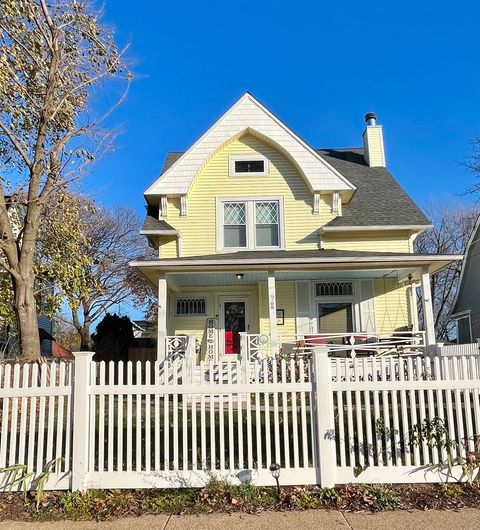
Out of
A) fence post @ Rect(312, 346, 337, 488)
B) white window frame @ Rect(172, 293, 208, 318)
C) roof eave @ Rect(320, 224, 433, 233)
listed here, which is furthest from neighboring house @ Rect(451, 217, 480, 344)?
fence post @ Rect(312, 346, 337, 488)

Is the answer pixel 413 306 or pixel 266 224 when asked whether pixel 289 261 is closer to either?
pixel 266 224

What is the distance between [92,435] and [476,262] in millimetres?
16360

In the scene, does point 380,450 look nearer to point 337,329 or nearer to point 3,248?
point 3,248

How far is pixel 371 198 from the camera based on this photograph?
611 inches

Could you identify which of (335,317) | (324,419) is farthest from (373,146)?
(324,419)

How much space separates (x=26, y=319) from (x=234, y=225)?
21.4 ft

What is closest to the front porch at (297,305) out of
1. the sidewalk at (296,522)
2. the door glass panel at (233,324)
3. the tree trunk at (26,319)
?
the door glass panel at (233,324)

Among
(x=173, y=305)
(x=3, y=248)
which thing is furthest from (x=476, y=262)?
(x=3, y=248)

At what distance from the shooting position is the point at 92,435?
5.24 m

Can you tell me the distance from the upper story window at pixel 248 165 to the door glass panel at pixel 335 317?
4.36 meters

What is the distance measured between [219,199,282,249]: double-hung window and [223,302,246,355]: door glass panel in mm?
1755

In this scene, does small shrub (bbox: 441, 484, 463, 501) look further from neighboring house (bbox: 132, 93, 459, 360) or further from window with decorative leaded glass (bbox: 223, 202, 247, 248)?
window with decorative leaded glass (bbox: 223, 202, 247, 248)

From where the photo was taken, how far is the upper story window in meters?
14.8

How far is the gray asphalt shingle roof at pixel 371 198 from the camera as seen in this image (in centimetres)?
1424
